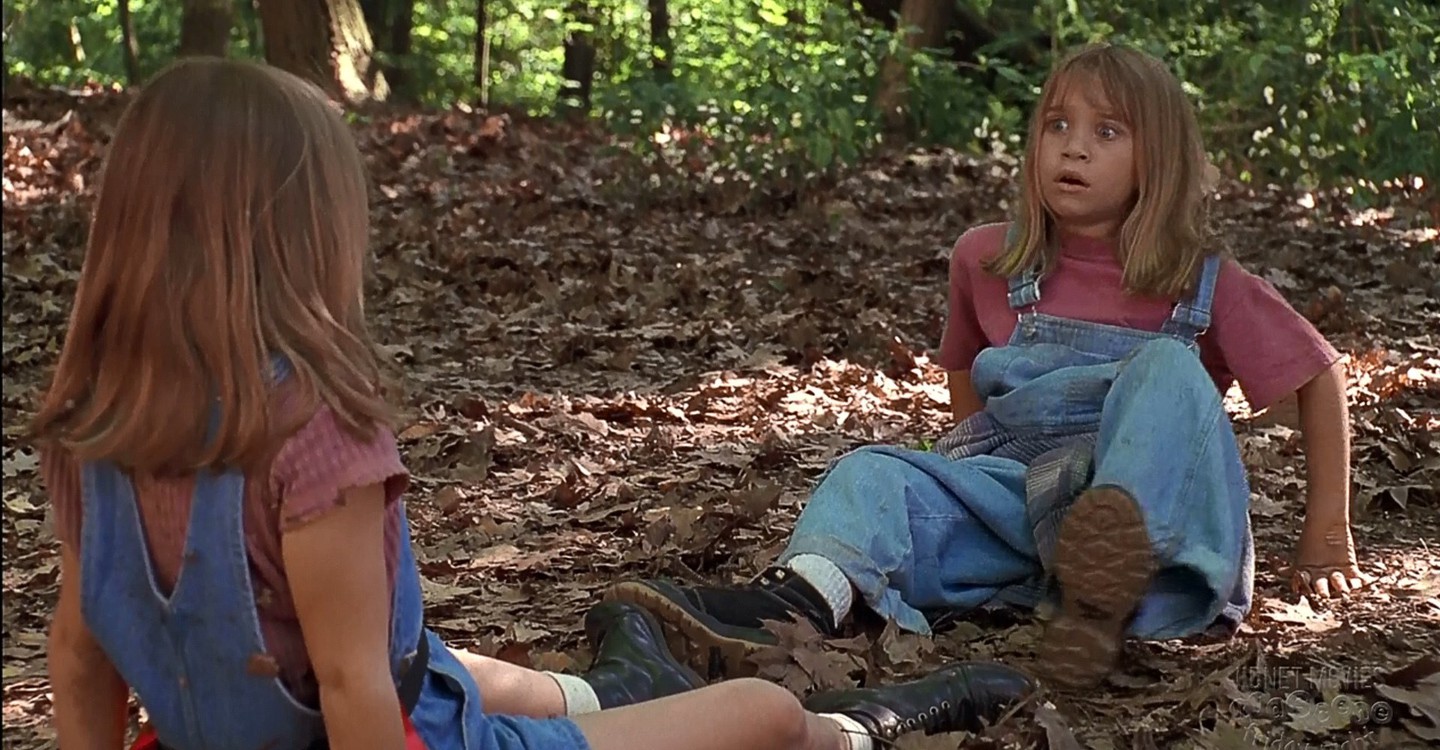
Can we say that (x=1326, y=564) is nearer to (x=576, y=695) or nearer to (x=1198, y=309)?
(x=1198, y=309)

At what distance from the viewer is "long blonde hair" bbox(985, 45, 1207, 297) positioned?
3361 mm

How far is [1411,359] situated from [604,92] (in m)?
6.64

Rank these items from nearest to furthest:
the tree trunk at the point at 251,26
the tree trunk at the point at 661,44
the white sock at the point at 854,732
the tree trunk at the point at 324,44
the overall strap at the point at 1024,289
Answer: the white sock at the point at 854,732 < the overall strap at the point at 1024,289 < the tree trunk at the point at 324,44 < the tree trunk at the point at 661,44 < the tree trunk at the point at 251,26

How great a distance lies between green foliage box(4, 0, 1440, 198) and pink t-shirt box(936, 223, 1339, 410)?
5921 mm

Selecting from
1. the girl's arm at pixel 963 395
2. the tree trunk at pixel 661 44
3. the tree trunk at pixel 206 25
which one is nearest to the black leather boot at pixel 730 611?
the girl's arm at pixel 963 395

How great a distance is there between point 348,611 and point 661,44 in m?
14.7

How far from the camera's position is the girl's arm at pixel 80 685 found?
2.07 m

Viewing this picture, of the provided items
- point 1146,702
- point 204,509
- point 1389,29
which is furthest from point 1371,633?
point 1389,29

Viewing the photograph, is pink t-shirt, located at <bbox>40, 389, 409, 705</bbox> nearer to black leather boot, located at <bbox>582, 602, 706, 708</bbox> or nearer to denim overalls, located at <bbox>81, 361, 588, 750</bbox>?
denim overalls, located at <bbox>81, 361, 588, 750</bbox>

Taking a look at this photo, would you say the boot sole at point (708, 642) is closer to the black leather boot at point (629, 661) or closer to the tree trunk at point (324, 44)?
the black leather boot at point (629, 661)

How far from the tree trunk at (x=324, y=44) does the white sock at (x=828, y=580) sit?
10.9m

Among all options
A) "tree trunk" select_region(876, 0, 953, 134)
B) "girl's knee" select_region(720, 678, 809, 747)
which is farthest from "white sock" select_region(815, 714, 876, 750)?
"tree trunk" select_region(876, 0, 953, 134)

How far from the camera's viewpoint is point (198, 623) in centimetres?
189

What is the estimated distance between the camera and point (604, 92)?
37.0ft
